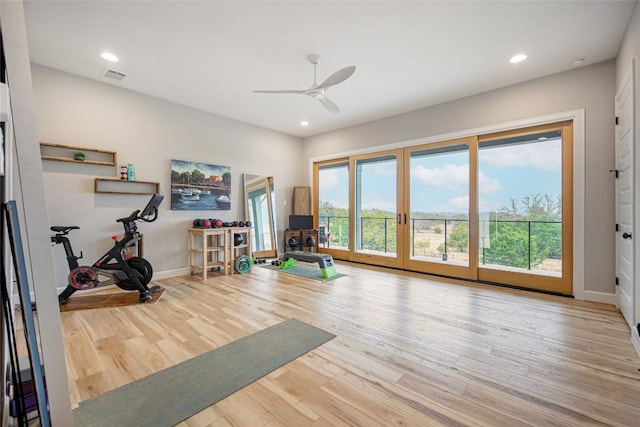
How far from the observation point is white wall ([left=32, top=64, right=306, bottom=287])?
369 cm

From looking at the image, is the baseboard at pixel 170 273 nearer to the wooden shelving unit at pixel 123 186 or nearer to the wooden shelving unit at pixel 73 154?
the wooden shelving unit at pixel 123 186

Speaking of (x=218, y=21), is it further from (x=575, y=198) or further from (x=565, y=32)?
(x=575, y=198)

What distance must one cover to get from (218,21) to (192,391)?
324 centimetres

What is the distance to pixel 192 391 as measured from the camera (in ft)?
5.85

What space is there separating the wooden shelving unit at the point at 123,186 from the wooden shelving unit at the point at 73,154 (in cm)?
26

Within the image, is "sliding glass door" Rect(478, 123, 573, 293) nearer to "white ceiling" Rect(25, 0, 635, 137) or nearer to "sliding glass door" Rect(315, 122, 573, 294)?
"sliding glass door" Rect(315, 122, 573, 294)

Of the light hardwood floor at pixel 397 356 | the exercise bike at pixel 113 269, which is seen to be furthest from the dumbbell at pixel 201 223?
the light hardwood floor at pixel 397 356

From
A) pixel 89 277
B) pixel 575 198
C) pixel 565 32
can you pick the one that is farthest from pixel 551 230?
pixel 89 277

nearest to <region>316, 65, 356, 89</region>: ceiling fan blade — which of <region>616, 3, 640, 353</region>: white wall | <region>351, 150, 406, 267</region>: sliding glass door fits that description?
<region>616, 3, 640, 353</region>: white wall

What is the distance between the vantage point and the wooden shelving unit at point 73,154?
361 cm

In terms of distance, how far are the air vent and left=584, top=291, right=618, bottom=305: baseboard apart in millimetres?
6887

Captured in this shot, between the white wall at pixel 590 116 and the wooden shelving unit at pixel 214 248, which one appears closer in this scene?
the white wall at pixel 590 116

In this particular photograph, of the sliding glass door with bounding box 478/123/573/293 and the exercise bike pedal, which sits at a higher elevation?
the sliding glass door with bounding box 478/123/573/293

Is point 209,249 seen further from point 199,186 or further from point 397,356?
point 397,356
